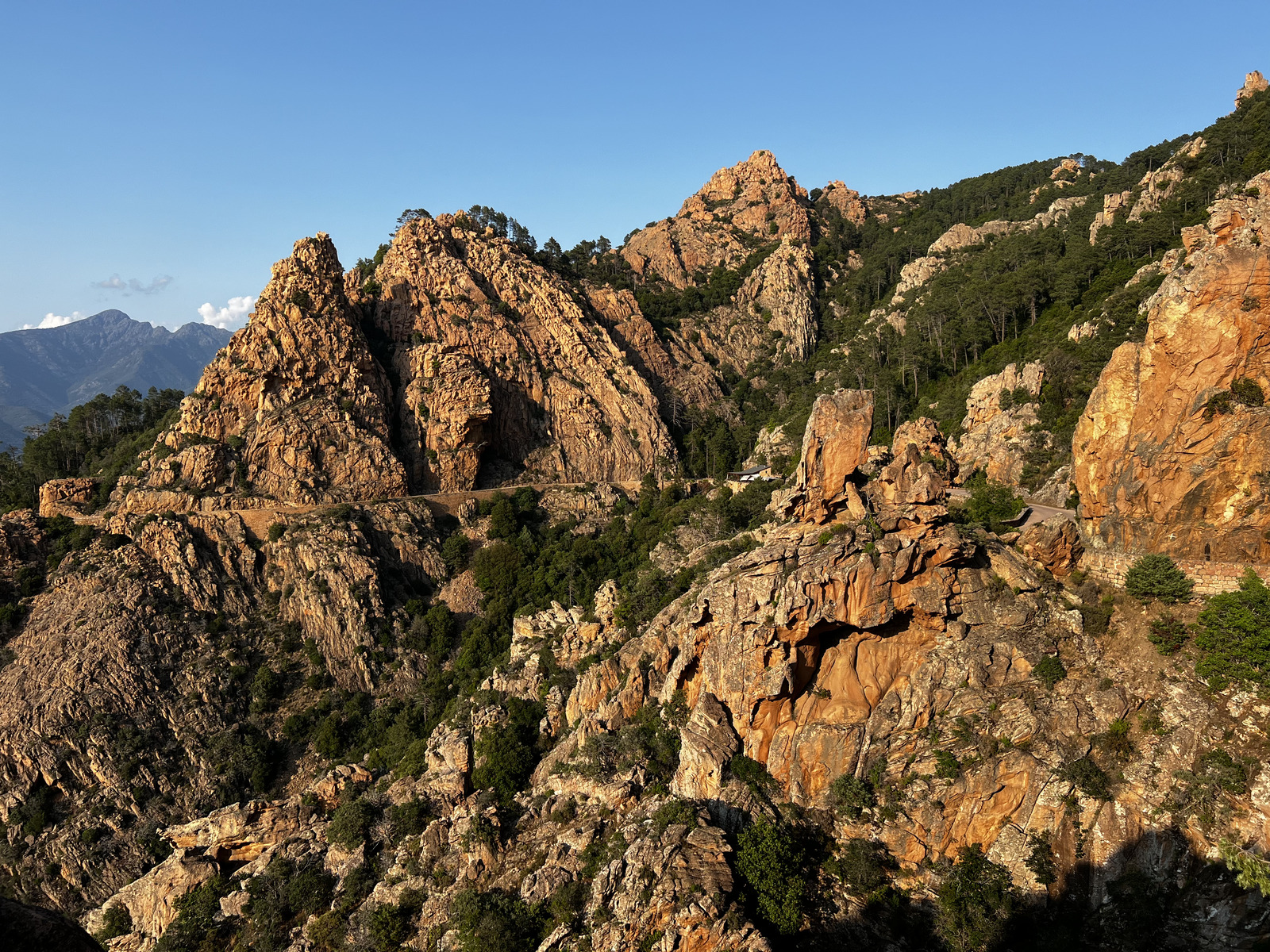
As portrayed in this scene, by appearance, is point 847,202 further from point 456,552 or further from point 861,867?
point 861,867

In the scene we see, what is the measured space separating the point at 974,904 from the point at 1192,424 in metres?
25.0

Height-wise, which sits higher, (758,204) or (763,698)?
(758,204)

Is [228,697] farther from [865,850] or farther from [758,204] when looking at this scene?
[758,204]

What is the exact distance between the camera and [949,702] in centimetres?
3788

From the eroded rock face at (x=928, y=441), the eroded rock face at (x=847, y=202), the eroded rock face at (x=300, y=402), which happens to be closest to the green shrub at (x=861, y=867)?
the eroded rock face at (x=928, y=441)

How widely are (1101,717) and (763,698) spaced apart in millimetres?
16516

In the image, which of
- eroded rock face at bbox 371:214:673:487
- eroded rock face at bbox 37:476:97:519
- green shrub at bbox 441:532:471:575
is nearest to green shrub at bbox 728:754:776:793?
green shrub at bbox 441:532:471:575

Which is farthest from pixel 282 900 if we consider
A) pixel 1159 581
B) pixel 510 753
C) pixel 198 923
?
pixel 1159 581

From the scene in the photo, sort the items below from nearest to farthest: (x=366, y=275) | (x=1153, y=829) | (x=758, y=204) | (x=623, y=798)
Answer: (x=1153, y=829) → (x=623, y=798) → (x=366, y=275) → (x=758, y=204)

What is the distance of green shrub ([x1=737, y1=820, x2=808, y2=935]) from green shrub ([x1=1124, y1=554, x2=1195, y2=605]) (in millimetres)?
21558

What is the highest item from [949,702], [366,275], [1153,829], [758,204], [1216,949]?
[758,204]

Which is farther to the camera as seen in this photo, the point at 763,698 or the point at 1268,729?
the point at 763,698

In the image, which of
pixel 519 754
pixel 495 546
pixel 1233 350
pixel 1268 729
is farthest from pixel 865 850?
pixel 495 546

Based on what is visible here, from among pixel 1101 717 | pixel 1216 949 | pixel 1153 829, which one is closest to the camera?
pixel 1216 949
